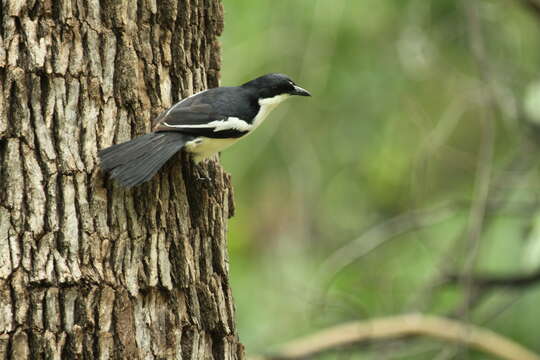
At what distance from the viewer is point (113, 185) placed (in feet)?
8.11

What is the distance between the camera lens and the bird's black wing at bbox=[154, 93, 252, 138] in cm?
261

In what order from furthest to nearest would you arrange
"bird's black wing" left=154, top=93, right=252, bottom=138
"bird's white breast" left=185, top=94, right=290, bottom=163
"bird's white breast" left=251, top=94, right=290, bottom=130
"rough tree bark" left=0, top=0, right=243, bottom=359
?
1. "bird's white breast" left=251, top=94, right=290, bottom=130
2. "bird's white breast" left=185, top=94, right=290, bottom=163
3. "bird's black wing" left=154, top=93, right=252, bottom=138
4. "rough tree bark" left=0, top=0, right=243, bottom=359

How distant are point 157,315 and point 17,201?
56 centimetres

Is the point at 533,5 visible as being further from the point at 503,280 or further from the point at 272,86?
the point at 272,86

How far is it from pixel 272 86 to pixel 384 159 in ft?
9.30

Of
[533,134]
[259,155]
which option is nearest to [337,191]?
[259,155]

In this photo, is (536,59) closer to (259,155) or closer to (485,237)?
(485,237)

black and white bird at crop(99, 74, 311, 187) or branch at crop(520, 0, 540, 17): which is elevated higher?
branch at crop(520, 0, 540, 17)

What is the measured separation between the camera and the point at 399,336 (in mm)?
4781

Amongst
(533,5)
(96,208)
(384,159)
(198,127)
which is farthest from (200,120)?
(384,159)

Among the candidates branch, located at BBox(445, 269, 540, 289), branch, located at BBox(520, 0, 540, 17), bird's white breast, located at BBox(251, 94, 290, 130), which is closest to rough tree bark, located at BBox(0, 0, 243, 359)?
bird's white breast, located at BBox(251, 94, 290, 130)

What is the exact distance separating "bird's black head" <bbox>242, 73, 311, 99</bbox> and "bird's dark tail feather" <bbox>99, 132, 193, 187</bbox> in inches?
27.0

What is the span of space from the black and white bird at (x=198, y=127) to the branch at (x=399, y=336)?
191 cm

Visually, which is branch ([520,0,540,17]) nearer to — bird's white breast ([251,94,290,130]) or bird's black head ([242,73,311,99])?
bird's black head ([242,73,311,99])
